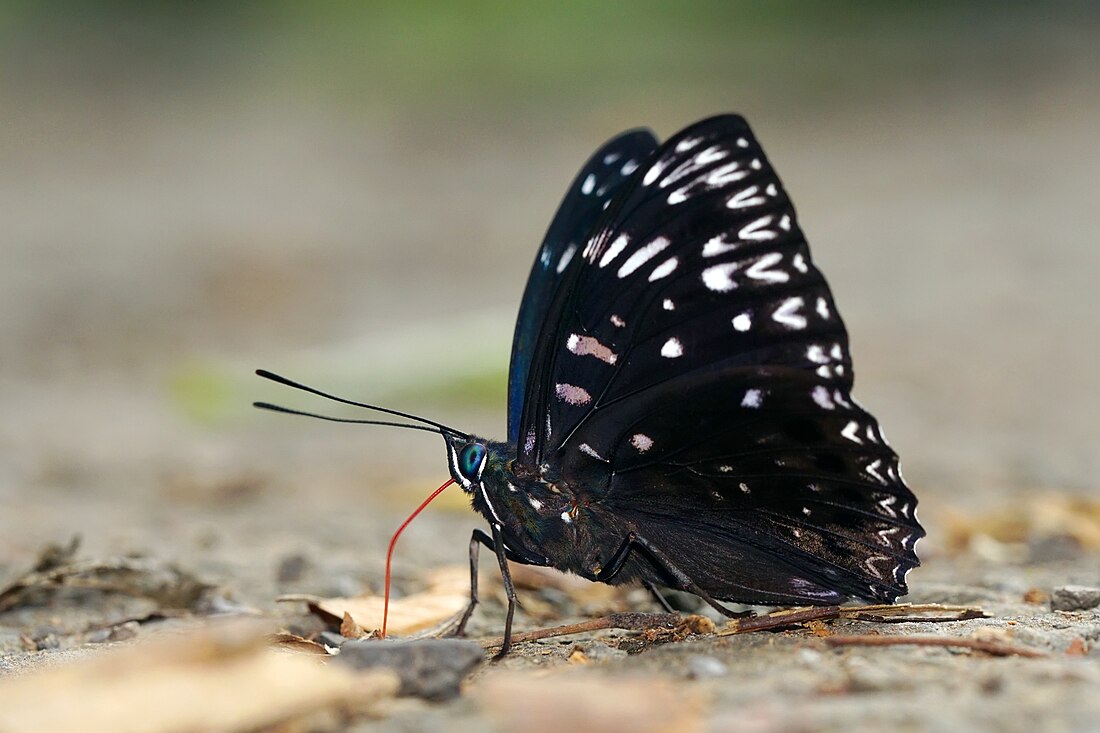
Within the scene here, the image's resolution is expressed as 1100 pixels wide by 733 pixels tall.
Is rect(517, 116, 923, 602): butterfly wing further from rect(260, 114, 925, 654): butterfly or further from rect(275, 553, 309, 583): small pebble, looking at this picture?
rect(275, 553, 309, 583): small pebble

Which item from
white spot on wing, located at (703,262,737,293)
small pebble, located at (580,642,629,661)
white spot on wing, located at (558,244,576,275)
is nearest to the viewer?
small pebble, located at (580,642,629,661)

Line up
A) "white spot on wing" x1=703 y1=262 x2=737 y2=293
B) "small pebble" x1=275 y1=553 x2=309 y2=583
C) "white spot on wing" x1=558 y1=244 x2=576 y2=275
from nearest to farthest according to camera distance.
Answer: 1. "white spot on wing" x1=703 y1=262 x2=737 y2=293
2. "white spot on wing" x1=558 y1=244 x2=576 y2=275
3. "small pebble" x1=275 y1=553 x2=309 y2=583

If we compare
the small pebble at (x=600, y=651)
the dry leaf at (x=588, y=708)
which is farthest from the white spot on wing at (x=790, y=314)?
the dry leaf at (x=588, y=708)

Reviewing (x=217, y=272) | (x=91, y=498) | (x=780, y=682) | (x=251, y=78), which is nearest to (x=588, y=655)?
(x=780, y=682)

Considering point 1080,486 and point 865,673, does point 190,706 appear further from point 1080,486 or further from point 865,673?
point 1080,486

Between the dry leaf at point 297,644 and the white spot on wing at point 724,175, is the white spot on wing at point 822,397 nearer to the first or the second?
the white spot on wing at point 724,175

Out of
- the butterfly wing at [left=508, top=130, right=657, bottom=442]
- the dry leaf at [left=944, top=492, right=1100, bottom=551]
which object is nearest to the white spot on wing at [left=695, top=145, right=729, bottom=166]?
the butterfly wing at [left=508, top=130, right=657, bottom=442]

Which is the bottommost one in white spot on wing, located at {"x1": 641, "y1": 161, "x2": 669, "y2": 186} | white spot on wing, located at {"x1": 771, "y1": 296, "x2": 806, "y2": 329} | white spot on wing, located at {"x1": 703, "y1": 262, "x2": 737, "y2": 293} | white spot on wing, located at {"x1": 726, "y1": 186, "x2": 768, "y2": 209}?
white spot on wing, located at {"x1": 771, "y1": 296, "x2": 806, "y2": 329}
